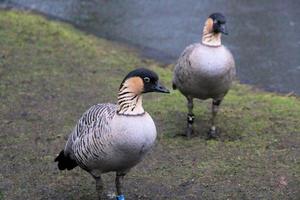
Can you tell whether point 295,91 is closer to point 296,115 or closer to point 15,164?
point 296,115

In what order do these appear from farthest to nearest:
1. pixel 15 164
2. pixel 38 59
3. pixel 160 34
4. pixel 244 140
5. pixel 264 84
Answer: pixel 160 34
pixel 38 59
pixel 264 84
pixel 244 140
pixel 15 164

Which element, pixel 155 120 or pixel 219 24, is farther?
pixel 155 120

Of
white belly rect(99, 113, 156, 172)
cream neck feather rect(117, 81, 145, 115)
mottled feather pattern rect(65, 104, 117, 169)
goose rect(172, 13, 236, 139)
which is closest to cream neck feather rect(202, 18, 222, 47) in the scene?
goose rect(172, 13, 236, 139)

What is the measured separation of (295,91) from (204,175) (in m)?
2.72

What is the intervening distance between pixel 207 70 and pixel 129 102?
1638mm

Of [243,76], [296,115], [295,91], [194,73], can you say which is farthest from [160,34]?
[194,73]

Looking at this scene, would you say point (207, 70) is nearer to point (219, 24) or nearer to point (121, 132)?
point (219, 24)

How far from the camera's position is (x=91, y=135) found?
4711 millimetres

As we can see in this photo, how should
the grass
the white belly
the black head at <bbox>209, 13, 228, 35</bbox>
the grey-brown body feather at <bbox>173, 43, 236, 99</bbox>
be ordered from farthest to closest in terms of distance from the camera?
the black head at <bbox>209, 13, 228, 35</bbox> < the grey-brown body feather at <bbox>173, 43, 236, 99</bbox> < the grass < the white belly

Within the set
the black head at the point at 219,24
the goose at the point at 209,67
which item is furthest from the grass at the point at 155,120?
the black head at the point at 219,24

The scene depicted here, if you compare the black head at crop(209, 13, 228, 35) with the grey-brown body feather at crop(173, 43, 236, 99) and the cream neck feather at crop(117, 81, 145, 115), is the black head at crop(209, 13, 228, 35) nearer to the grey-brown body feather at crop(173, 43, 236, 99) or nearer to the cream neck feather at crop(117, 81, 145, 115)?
the grey-brown body feather at crop(173, 43, 236, 99)

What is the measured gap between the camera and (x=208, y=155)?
20.3 ft

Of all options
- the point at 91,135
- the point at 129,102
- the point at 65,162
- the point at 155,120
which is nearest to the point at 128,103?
the point at 129,102

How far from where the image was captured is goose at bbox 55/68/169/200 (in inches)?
175
